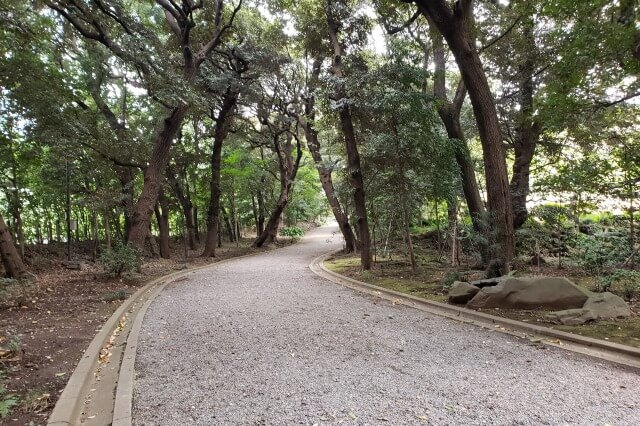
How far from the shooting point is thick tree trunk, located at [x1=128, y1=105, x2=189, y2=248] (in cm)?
943

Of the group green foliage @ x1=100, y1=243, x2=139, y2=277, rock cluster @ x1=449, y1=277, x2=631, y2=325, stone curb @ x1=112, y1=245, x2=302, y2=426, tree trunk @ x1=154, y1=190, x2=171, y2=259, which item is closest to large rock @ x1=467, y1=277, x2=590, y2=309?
rock cluster @ x1=449, y1=277, x2=631, y2=325

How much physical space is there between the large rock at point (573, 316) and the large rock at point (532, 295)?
34cm

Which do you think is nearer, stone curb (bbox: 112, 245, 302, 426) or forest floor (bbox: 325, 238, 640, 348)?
stone curb (bbox: 112, 245, 302, 426)

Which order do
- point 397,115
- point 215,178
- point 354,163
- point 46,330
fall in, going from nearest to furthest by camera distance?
point 46,330 → point 397,115 → point 354,163 → point 215,178

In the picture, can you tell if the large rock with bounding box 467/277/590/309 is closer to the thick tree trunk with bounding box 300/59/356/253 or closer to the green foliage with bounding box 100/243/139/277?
the green foliage with bounding box 100/243/139/277

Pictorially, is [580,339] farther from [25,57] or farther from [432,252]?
[25,57]

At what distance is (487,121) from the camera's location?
651cm

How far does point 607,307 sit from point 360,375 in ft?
12.3

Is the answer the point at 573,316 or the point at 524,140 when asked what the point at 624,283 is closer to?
the point at 573,316

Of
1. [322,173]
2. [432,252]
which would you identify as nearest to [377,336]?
[432,252]

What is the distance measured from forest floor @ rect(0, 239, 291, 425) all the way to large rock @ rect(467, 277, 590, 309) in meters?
5.40

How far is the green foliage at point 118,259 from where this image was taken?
822 centimetres

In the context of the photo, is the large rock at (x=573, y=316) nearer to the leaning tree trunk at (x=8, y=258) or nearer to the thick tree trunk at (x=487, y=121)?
the thick tree trunk at (x=487, y=121)

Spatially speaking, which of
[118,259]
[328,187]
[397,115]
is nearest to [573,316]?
[397,115]
